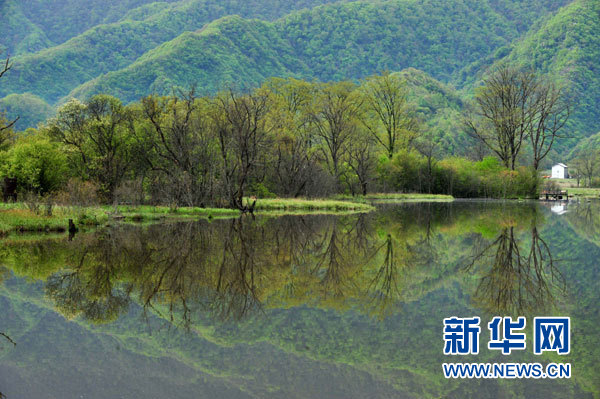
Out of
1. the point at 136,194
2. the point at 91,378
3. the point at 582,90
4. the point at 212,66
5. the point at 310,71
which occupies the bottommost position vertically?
the point at 91,378

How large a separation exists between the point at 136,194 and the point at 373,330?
30605mm

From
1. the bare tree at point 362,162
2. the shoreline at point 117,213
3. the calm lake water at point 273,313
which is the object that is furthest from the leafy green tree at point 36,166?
the bare tree at point 362,162

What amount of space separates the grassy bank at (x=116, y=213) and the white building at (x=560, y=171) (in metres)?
120

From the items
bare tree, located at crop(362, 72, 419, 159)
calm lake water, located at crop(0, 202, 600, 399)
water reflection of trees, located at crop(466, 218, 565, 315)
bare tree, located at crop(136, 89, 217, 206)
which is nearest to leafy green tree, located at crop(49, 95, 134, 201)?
bare tree, located at crop(136, 89, 217, 206)

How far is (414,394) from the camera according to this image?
5.94 metres

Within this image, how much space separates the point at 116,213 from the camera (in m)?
30.6

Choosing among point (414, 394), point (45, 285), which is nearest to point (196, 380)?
point (414, 394)

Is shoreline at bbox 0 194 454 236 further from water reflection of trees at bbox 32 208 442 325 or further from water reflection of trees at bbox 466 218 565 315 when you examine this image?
water reflection of trees at bbox 466 218 565 315

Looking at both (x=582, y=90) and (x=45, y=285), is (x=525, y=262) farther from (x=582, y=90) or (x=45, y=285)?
(x=582, y=90)

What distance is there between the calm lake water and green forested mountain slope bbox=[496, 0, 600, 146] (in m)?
132

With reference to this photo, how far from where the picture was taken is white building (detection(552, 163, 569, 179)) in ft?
461

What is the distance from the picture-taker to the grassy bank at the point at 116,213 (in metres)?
24.1

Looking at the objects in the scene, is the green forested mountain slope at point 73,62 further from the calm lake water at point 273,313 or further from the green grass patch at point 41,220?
the calm lake water at point 273,313

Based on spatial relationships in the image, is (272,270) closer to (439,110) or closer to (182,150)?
(182,150)
